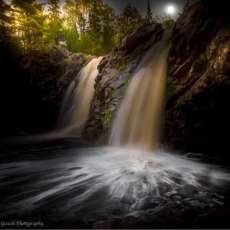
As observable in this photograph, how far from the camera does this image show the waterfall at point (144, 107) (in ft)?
28.0

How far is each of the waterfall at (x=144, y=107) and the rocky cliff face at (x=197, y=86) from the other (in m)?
0.42

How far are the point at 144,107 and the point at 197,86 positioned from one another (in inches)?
96.2

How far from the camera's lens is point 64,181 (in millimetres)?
5273

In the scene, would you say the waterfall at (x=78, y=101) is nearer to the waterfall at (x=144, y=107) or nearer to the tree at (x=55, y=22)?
the waterfall at (x=144, y=107)

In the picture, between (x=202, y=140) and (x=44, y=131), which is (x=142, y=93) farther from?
(x=44, y=131)

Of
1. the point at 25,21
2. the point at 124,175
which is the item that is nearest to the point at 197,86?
the point at 124,175

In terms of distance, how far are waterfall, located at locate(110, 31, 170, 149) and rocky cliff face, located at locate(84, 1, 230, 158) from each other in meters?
0.42

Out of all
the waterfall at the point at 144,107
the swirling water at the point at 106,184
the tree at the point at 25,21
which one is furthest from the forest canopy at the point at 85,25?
the swirling water at the point at 106,184

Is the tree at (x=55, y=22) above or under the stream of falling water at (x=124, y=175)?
above

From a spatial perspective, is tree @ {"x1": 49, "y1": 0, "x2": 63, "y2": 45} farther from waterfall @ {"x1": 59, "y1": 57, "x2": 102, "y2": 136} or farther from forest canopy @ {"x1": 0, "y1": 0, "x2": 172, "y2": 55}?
waterfall @ {"x1": 59, "y1": 57, "x2": 102, "y2": 136}

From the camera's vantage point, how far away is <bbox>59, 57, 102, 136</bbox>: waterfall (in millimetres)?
14516

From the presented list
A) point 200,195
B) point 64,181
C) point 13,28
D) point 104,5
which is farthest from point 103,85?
point 104,5

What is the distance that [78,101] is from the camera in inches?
603

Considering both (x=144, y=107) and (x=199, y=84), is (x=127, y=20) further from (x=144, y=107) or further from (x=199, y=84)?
(x=199, y=84)
